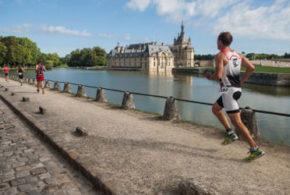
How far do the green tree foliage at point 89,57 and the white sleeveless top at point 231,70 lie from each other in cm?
14074

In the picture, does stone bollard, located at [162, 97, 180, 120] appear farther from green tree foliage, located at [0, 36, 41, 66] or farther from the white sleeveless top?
green tree foliage, located at [0, 36, 41, 66]

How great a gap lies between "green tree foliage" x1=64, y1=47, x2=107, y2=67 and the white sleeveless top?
14074 cm

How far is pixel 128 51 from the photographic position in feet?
477

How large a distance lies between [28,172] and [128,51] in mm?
144402

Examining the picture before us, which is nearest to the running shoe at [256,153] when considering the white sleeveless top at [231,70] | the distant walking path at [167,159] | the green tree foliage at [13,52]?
the distant walking path at [167,159]

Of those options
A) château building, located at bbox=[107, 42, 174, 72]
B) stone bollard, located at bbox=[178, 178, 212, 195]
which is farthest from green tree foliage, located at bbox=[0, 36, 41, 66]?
stone bollard, located at bbox=[178, 178, 212, 195]

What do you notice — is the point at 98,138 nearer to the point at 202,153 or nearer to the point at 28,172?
the point at 28,172

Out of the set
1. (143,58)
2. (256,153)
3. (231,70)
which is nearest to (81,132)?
(231,70)

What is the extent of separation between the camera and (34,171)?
4.20 m

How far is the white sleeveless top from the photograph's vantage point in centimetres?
428

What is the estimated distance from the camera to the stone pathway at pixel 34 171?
3.62 metres

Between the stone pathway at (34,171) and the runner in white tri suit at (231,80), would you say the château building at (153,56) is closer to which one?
the stone pathway at (34,171)

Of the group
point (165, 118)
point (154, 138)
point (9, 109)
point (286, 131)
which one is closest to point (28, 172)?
point (154, 138)

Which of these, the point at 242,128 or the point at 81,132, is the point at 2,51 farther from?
the point at 242,128
